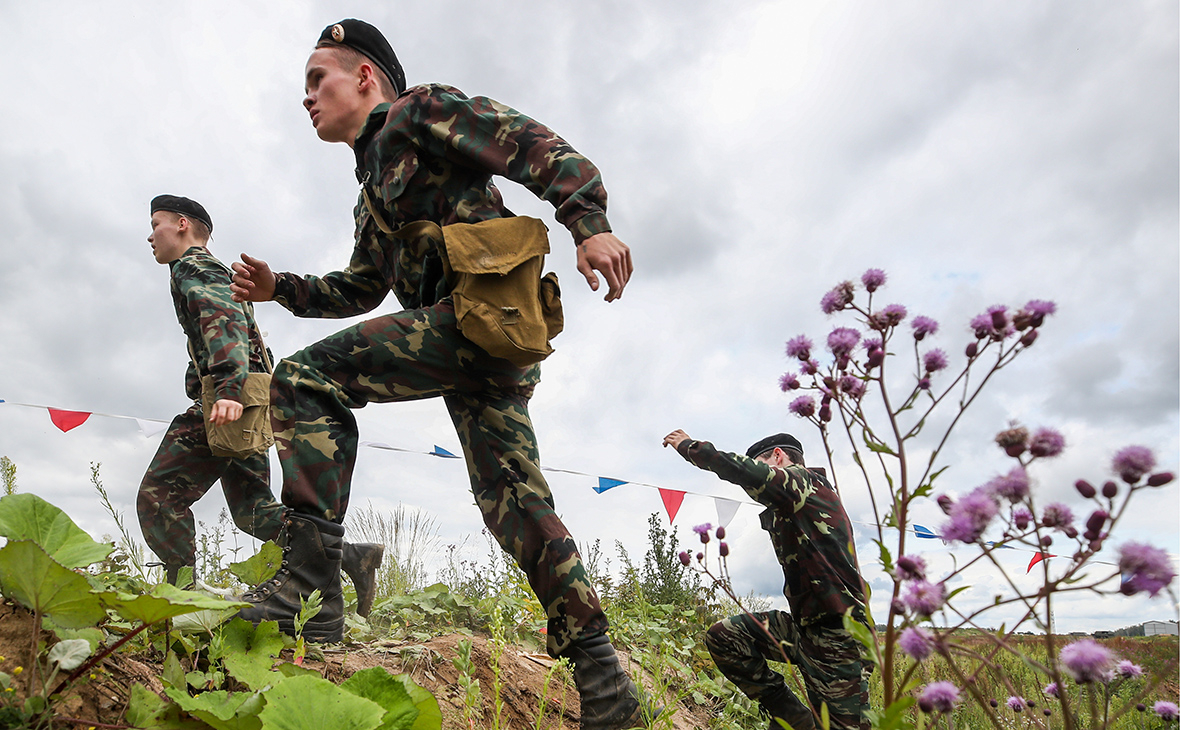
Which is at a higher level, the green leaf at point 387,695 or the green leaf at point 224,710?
the green leaf at point 387,695

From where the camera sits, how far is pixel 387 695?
1.13 metres

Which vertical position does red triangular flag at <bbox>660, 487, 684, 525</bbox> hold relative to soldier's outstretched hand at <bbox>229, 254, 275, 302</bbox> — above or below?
above

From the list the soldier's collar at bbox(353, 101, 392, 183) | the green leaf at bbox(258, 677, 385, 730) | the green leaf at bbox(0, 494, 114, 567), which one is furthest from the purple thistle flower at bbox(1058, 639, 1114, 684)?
the soldier's collar at bbox(353, 101, 392, 183)

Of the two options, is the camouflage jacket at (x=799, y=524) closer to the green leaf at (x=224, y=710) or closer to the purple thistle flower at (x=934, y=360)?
the purple thistle flower at (x=934, y=360)

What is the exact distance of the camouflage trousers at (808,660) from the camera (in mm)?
3203

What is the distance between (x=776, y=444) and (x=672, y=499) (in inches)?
89.5

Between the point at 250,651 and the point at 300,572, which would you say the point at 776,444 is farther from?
the point at 250,651

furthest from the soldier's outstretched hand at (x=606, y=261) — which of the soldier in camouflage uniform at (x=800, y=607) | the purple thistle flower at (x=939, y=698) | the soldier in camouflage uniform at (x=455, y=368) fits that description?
the soldier in camouflage uniform at (x=800, y=607)

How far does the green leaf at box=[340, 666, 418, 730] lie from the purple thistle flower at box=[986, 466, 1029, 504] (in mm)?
929

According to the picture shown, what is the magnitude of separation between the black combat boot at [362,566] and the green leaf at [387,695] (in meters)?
2.01

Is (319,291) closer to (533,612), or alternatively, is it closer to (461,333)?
(461,333)

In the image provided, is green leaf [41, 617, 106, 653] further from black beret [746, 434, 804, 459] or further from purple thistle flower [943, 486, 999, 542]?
black beret [746, 434, 804, 459]

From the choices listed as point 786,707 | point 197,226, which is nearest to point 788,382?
point 786,707

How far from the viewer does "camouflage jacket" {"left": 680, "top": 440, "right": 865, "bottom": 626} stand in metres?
3.32
